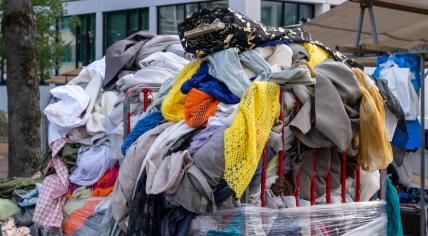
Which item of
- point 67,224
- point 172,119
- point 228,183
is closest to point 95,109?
point 67,224

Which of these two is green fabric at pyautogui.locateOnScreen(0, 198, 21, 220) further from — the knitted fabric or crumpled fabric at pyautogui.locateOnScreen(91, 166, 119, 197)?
the knitted fabric

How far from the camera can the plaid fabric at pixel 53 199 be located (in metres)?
5.76

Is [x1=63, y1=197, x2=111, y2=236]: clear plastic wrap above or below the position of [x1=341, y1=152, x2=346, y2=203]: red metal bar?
below

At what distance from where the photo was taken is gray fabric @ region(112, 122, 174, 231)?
4414 mm

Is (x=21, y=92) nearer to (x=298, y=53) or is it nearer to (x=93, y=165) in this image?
(x=93, y=165)

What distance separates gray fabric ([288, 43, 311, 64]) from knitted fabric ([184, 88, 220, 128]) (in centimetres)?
76

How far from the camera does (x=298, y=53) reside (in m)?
4.95

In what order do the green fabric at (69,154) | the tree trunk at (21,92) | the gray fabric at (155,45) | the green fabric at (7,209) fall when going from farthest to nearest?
the tree trunk at (21,92), the green fabric at (7,209), the gray fabric at (155,45), the green fabric at (69,154)

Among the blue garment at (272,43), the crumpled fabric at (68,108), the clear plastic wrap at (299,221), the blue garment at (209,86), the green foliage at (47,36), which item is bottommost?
the clear plastic wrap at (299,221)

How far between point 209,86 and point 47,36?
1657cm

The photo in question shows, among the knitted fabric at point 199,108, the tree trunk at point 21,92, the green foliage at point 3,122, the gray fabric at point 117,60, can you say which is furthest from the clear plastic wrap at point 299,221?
the green foliage at point 3,122

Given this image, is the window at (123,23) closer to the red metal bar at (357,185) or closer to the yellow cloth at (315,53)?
the yellow cloth at (315,53)

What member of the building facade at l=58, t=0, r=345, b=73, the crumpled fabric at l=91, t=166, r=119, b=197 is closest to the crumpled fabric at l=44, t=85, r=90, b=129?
the crumpled fabric at l=91, t=166, r=119, b=197

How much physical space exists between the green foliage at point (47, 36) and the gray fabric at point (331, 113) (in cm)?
1484
